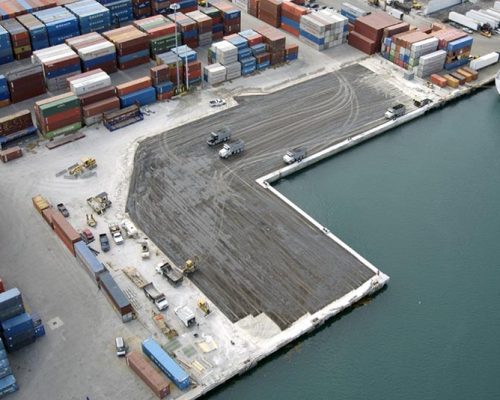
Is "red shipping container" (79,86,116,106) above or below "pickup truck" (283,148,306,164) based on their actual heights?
above

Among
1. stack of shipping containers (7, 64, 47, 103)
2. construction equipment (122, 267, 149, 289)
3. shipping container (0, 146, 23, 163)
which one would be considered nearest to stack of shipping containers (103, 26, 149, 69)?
stack of shipping containers (7, 64, 47, 103)

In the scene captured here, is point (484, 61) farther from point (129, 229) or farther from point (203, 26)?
point (129, 229)

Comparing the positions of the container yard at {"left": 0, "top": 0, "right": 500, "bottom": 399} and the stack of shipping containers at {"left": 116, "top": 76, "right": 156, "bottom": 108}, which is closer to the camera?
the container yard at {"left": 0, "top": 0, "right": 500, "bottom": 399}

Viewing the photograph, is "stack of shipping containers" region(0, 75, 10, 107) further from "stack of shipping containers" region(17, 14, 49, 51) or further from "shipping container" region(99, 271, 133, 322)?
"shipping container" region(99, 271, 133, 322)

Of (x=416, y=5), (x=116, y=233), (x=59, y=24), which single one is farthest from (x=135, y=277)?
(x=416, y=5)

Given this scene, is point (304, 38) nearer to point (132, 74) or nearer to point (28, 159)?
point (132, 74)

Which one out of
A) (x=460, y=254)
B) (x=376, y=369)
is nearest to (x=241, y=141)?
(x=460, y=254)

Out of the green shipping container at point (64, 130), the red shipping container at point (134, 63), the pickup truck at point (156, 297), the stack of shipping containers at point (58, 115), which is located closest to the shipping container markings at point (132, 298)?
the pickup truck at point (156, 297)
